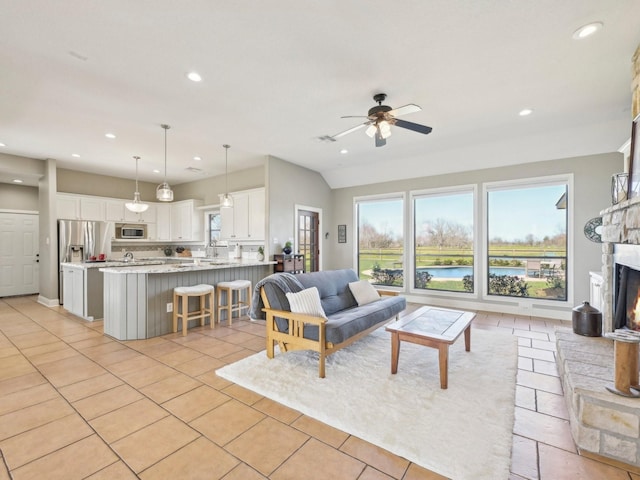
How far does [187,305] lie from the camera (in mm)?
4375

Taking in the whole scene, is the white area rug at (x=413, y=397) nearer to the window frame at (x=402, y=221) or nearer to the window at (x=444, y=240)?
the window at (x=444, y=240)

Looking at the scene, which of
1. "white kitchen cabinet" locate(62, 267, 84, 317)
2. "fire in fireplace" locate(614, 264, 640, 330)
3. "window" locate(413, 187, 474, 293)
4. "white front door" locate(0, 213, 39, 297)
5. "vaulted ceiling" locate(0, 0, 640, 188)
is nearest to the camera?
"vaulted ceiling" locate(0, 0, 640, 188)

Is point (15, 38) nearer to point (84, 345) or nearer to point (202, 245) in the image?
point (84, 345)

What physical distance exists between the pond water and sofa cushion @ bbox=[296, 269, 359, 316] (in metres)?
2.73

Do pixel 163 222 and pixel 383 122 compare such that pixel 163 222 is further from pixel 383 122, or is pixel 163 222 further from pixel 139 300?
pixel 383 122

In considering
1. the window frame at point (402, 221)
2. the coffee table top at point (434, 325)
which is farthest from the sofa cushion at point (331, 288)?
the window frame at point (402, 221)

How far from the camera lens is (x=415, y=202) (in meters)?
6.60

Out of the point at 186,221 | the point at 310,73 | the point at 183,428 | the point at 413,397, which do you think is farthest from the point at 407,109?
the point at 186,221

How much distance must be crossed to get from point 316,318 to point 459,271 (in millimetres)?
4368

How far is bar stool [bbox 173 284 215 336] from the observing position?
13.8 ft

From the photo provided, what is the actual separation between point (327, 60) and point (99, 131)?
3.93m

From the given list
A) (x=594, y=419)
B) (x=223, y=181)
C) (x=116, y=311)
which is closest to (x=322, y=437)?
(x=594, y=419)

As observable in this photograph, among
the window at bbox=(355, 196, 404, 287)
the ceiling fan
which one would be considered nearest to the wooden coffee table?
the ceiling fan

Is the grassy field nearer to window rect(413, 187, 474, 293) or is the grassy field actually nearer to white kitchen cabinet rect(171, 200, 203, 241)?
window rect(413, 187, 474, 293)
